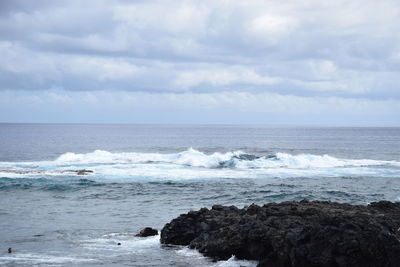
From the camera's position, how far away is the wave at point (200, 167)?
40.7 meters

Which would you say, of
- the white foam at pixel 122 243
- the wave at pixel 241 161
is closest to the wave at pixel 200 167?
the wave at pixel 241 161

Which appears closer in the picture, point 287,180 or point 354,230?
point 354,230

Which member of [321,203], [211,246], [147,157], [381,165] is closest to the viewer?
[211,246]

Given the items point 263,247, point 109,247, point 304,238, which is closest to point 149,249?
point 109,247

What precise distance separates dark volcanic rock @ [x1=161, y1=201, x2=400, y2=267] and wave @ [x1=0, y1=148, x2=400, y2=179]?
73.2ft

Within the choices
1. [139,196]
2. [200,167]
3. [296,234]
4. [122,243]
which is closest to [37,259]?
[122,243]

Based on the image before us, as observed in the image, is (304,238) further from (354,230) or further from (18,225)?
(18,225)

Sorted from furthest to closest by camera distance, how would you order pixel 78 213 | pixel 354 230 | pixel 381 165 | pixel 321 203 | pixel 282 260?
1. pixel 381 165
2. pixel 78 213
3. pixel 321 203
4. pixel 282 260
5. pixel 354 230

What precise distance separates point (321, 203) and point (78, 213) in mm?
11414

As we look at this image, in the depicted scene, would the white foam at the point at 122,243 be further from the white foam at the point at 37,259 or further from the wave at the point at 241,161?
the wave at the point at 241,161

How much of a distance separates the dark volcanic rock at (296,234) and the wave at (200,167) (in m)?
22.3

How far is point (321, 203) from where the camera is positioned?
62.2ft

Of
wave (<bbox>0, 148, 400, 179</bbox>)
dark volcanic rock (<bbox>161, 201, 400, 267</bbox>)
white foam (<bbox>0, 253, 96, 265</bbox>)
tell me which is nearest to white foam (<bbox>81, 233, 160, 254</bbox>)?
dark volcanic rock (<bbox>161, 201, 400, 267</bbox>)

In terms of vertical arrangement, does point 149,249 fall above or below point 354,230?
below
